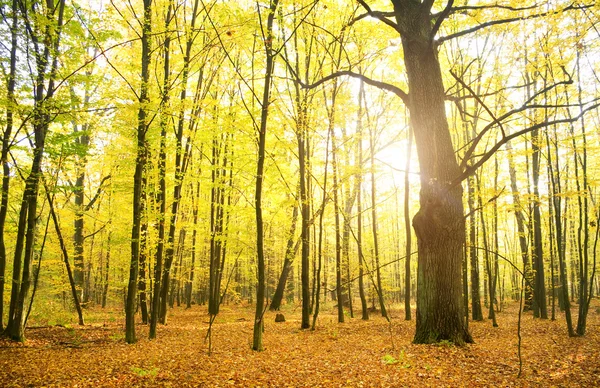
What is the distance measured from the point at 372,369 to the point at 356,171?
7.99m

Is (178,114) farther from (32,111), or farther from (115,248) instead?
(115,248)

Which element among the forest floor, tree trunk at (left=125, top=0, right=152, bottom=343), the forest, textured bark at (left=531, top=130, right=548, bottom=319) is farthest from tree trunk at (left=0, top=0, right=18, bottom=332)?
textured bark at (left=531, top=130, right=548, bottom=319)

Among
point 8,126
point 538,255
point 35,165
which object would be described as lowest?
point 538,255

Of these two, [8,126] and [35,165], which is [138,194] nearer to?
[35,165]

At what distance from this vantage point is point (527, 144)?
43.9 ft

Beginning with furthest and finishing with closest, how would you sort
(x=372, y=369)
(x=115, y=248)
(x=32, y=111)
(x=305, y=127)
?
(x=115, y=248), (x=305, y=127), (x=32, y=111), (x=372, y=369)

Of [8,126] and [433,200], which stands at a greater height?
[8,126]

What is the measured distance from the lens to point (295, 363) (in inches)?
247

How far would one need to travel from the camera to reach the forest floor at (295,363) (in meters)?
4.92

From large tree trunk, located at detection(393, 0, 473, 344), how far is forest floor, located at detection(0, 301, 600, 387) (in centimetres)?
52

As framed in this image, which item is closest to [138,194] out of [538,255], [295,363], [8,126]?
[8,126]

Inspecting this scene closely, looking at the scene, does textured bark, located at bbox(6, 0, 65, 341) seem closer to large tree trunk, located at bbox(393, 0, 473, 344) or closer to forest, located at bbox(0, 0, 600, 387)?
forest, located at bbox(0, 0, 600, 387)

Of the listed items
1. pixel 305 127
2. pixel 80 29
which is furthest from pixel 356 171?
pixel 80 29

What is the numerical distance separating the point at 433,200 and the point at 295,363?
405 centimetres
